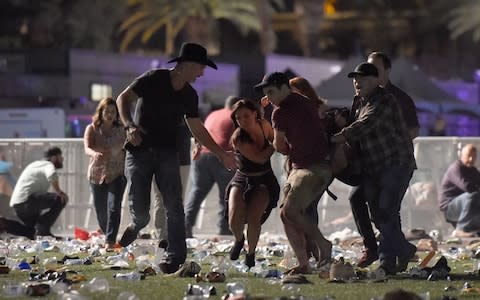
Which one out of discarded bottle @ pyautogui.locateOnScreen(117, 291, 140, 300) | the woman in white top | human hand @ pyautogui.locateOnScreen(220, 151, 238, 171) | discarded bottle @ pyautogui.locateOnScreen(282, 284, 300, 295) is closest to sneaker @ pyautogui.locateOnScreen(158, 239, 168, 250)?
human hand @ pyautogui.locateOnScreen(220, 151, 238, 171)

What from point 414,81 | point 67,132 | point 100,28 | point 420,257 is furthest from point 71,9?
point 420,257

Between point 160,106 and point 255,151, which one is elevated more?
point 160,106

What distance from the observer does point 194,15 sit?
70.4 meters

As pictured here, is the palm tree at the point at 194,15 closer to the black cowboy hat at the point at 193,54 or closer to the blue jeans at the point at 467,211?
the blue jeans at the point at 467,211

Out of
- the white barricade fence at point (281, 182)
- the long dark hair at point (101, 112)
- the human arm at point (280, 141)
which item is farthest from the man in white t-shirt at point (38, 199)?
the human arm at point (280, 141)

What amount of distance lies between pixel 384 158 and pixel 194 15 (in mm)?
57911

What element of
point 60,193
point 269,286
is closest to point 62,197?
point 60,193

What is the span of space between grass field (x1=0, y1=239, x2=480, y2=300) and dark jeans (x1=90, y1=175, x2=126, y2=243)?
3437 millimetres

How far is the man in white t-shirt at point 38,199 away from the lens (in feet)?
64.0

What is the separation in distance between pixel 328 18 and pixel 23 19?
4040 centimetres

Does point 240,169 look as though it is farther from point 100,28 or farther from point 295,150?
point 100,28

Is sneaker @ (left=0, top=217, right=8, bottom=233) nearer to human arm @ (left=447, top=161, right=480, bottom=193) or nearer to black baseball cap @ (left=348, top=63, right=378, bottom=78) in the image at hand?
human arm @ (left=447, top=161, right=480, bottom=193)

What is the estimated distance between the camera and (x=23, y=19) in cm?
7125

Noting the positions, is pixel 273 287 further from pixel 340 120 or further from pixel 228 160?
pixel 340 120
